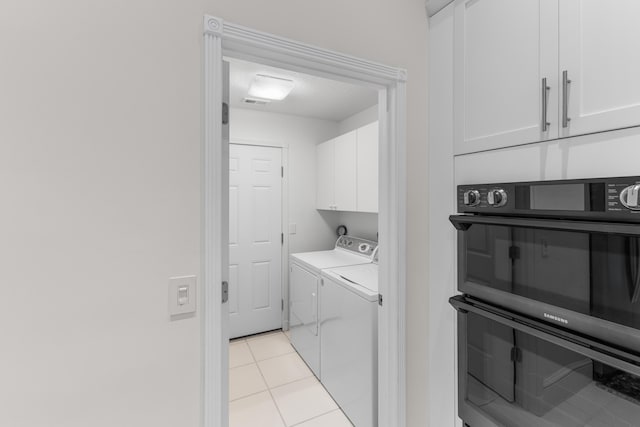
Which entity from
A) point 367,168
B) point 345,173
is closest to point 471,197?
point 367,168

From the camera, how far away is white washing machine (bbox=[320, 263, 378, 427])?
172cm

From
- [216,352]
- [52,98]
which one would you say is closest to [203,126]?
[52,98]

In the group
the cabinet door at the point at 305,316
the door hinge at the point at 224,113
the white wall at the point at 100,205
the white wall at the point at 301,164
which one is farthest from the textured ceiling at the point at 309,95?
the cabinet door at the point at 305,316

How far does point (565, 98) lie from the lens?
0.88 meters

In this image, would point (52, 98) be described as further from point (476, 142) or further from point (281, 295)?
point (281, 295)

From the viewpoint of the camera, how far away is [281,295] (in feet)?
11.2

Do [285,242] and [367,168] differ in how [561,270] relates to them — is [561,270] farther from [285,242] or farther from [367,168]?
[285,242]

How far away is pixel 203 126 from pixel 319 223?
106 inches

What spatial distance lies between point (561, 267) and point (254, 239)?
2.87 metres

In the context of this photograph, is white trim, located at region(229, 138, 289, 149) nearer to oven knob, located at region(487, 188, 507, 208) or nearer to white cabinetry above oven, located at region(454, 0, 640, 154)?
white cabinetry above oven, located at region(454, 0, 640, 154)

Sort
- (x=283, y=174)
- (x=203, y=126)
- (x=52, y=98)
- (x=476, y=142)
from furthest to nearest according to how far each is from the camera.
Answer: (x=283, y=174)
(x=476, y=142)
(x=203, y=126)
(x=52, y=98)

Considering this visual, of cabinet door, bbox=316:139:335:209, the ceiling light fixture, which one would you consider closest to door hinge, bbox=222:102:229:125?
the ceiling light fixture

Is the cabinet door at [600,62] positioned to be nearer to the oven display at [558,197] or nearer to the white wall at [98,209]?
the oven display at [558,197]

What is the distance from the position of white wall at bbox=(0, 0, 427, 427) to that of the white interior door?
227cm
